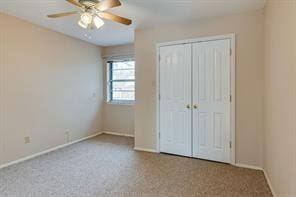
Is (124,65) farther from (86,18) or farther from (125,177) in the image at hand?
(125,177)

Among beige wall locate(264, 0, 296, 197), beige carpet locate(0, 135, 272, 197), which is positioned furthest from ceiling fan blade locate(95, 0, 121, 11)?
beige carpet locate(0, 135, 272, 197)

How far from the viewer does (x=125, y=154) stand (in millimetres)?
3781

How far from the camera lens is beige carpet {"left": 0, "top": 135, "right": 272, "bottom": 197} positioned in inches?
95.4

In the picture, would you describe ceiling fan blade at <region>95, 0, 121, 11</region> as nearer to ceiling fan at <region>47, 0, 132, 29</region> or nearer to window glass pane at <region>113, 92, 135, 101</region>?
ceiling fan at <region>47, 0, 132, 29</region>

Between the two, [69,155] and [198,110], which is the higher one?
[198,110]

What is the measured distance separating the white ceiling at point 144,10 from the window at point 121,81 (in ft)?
4.98

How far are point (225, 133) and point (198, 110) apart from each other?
0.56 meters

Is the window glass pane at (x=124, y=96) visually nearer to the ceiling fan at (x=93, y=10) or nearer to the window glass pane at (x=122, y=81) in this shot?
the window glass pane at (x=122, y=81)

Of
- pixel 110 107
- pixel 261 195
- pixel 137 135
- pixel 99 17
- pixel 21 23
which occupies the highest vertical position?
pixel 21 23

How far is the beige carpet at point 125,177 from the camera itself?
2423 millimetres

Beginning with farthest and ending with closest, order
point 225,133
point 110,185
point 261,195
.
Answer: point 225,133, point 110,185, point 261,195

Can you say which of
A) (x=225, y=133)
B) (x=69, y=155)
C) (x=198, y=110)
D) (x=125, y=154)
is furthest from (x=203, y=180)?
(x=69, y=155)

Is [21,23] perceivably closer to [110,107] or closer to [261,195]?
[110,107]

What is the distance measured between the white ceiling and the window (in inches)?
59.8
